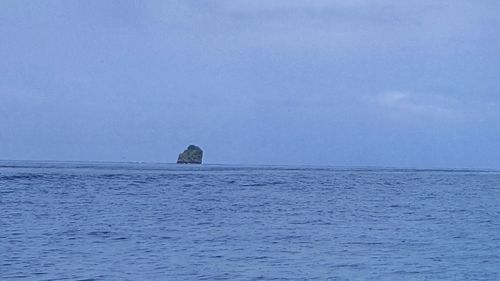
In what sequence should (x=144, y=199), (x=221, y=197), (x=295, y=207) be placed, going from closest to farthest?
(x=295, y=207) < (x=144, y=199) < (x=221, y=197)

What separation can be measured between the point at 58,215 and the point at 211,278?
18.9 meters

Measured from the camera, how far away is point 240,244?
2600cm

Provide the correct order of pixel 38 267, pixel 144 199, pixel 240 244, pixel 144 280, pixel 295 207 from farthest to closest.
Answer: pixel 144 199, pixel 295 207, pixel 240 244, pixel 38 267, pixel 144 280

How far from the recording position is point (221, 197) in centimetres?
5306

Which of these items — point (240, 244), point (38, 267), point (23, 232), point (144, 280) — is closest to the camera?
point (144, 280)

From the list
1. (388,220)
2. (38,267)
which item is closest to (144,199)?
(388,220)

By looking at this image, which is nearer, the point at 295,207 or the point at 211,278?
the point at 211,278

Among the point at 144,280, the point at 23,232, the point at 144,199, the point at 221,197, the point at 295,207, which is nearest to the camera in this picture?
the point at 144,280

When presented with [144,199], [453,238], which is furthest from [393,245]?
[144,199]

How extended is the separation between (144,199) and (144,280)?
30231 millimetres

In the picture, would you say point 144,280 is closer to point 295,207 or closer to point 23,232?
point 23,232

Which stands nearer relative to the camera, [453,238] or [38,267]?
[38,267]

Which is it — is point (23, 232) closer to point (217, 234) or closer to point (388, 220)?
point (217, 234)

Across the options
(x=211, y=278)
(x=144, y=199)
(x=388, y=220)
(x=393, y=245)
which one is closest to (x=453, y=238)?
(x=393, y=245)
